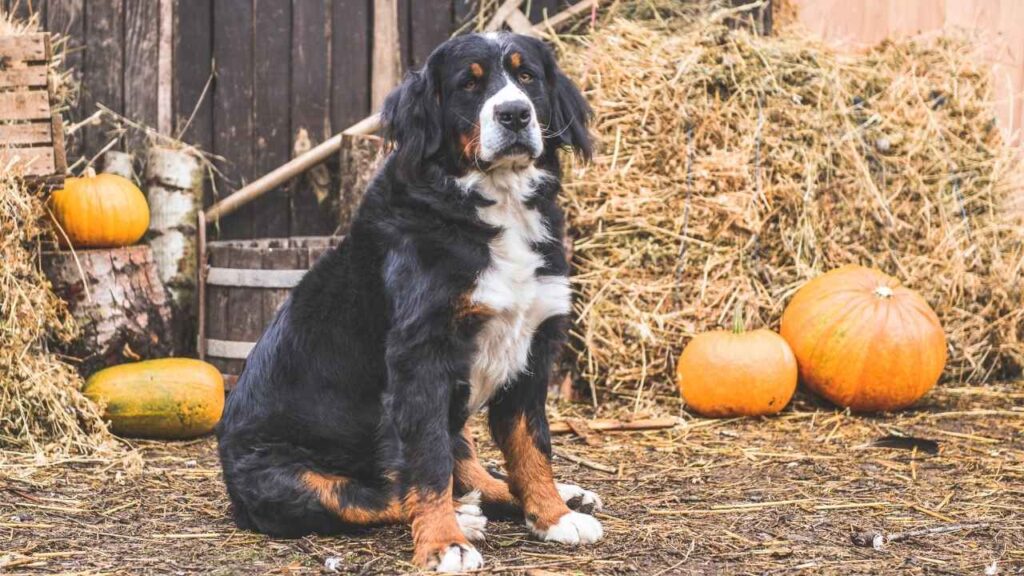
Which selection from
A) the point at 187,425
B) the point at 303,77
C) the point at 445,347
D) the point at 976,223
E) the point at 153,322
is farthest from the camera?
the point at 303,77

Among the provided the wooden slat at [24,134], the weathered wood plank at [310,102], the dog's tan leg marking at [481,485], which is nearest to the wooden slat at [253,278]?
the weathered wood plank at [310,102]

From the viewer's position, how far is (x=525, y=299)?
3336mm

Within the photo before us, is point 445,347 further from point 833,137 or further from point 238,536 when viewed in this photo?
point 833,137

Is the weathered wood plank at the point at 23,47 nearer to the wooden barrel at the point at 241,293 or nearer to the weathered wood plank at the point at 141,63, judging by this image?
the weathered wood plank at the point at 141,63

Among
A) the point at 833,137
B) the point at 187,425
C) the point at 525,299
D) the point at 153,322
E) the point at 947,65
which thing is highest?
the point at 947,65

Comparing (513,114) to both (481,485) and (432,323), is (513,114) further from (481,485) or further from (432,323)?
(481,485)

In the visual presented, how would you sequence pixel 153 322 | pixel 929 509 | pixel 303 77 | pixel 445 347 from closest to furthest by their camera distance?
pixel 445 347, pixel 929 509, pixel 153 322, pixel 303 77

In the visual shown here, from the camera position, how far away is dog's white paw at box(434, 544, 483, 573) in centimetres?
303

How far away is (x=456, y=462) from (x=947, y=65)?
4311 mm

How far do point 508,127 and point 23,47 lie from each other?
10.1 ft

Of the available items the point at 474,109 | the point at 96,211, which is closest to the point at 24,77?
the point at 96,211

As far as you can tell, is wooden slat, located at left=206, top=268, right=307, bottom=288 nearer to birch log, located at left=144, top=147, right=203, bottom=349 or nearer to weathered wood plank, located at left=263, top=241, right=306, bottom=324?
weathered wood plank, located at left=263, top=241, right=306, bottom=324

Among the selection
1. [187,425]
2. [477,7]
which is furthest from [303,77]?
[187,425]

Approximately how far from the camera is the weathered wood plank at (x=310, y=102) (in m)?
6.53
